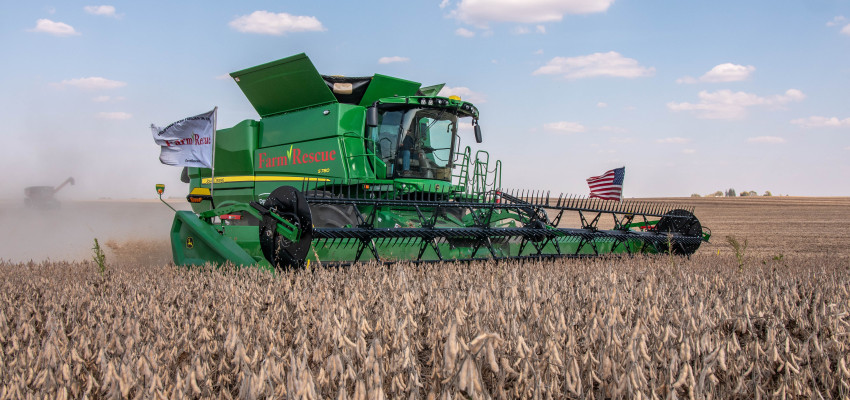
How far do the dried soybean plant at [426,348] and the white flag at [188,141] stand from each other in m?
6.46

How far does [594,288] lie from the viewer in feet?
12.8

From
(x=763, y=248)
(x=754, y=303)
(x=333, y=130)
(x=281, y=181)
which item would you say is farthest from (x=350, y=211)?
(x=763, y=248)

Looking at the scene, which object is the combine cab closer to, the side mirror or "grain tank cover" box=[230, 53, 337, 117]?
"grain tank cover" box=[230, 53, 337, 117]

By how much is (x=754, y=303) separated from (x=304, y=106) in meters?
7.46

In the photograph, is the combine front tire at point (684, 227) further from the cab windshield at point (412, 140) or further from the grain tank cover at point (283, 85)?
the grain tank cover at point (283, 85)

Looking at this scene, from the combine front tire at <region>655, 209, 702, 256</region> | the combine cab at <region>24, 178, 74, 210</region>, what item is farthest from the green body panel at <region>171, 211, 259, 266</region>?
the combine cab at <region>24, 178, 74, 210</region>

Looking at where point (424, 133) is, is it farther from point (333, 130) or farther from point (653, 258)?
point (653, 258)

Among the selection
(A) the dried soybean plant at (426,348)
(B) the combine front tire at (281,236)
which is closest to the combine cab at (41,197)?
(B) the combine front tire at (281,236)

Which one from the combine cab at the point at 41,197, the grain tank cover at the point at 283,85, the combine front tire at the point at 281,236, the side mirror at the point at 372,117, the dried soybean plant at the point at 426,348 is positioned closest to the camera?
the dried soybean plant at the point at 426,348

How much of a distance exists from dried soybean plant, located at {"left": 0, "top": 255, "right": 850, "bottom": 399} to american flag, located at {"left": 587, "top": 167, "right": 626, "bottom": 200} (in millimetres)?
9956

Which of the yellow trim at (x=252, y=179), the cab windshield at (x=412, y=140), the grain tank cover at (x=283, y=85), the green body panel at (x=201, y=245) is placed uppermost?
the grain tank cover at (x=283, y=85)

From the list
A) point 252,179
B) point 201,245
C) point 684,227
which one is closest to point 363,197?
point 201,245

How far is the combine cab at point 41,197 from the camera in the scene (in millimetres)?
19156

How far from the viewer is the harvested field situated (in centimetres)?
158
